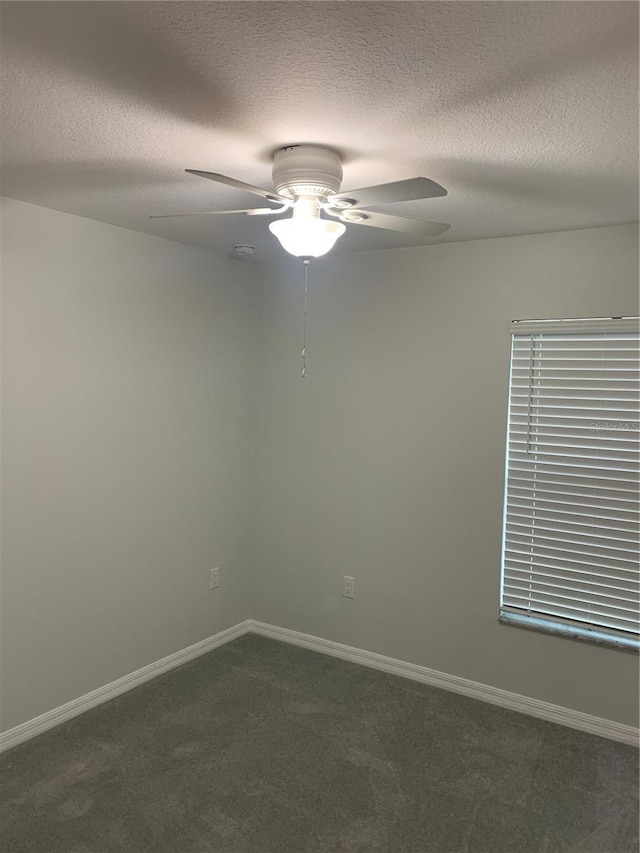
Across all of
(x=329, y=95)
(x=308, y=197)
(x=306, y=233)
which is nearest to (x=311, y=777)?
(x=306, y=233)

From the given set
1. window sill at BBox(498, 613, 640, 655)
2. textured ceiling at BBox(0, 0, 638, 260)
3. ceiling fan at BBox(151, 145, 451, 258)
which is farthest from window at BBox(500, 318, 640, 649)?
ceiling fan at BBox(151, 145, 451, 258)

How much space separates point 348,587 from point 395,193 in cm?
242

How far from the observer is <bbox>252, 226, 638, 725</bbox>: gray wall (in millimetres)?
2982

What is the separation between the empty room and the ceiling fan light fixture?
0.01 metres

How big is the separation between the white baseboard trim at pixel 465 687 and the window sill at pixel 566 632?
33cm

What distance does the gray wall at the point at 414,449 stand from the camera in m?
2.98

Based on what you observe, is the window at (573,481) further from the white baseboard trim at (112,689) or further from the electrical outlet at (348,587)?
the white baseboard trim at (112,689)

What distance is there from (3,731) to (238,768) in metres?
0.99

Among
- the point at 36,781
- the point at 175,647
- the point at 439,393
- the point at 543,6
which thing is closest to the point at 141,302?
the point at 439,393

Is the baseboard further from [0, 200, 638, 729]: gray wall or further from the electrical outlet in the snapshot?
the electrical outlet

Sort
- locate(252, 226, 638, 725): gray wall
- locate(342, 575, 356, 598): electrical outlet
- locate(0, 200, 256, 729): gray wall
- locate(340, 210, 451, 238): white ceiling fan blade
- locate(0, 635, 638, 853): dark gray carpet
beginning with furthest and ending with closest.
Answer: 1. locate(342, 575, 356, 598): electrical outlet
2. locate(252, 226, 638, 725): gray wall
3. locate(0, 200, 256, 729): gray wall
4. locate(0, 635, 638, 853): dark gray carpet
5. locate(340, 210, 451, 238): white ceiling fan blade

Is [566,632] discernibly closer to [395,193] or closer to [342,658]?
[342,658]

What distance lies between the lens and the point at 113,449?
3105mm

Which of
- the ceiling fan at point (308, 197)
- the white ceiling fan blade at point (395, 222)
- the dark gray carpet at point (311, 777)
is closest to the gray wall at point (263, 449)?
the dark gray carpet at point (311, 777)
